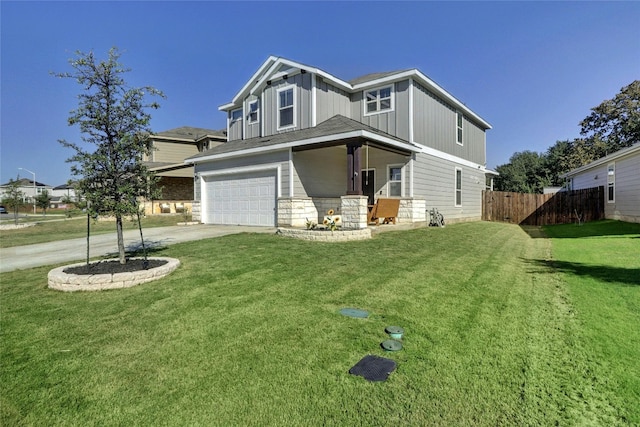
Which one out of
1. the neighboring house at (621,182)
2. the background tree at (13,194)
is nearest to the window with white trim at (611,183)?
the neighboring house at (621,182)

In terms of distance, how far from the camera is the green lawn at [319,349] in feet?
6.80

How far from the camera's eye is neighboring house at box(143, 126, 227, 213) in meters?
22.8

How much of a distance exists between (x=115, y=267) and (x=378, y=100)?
11.8m

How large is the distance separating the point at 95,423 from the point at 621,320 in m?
4.78

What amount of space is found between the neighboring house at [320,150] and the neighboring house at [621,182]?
6.95 m

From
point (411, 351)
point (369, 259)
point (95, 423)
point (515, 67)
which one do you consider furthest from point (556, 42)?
point (95, 423)

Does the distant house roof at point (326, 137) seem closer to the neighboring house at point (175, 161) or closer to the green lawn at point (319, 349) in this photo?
the green lawn at point (319, 349)

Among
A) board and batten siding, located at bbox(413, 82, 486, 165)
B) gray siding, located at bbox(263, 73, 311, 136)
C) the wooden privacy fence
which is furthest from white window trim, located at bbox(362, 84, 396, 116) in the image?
the wooden privacy fence

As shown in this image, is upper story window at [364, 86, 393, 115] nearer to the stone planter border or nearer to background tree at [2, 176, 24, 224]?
the stone planter border

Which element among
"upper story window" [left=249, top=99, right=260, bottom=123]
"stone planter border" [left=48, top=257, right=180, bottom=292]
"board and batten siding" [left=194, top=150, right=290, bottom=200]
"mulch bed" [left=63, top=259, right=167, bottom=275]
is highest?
"upper story window" [left=249, top=99, right=260, bottom=123]

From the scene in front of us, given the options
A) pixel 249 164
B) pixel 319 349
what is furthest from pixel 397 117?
pixel 319 349

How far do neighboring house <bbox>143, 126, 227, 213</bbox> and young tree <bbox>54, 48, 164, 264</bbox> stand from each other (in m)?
17.0

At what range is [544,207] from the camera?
57.6 ft

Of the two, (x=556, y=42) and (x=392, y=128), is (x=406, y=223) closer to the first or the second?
(x=392, y=128)
